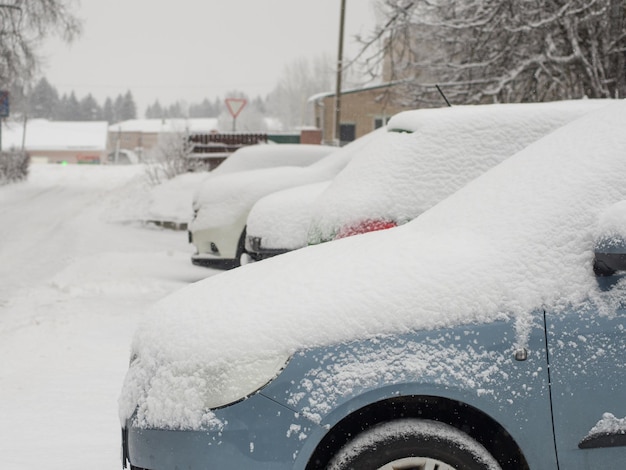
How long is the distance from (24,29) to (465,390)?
23.7 metres

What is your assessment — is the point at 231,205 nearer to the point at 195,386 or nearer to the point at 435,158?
the point at 435,158

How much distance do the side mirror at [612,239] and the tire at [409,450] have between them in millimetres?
727

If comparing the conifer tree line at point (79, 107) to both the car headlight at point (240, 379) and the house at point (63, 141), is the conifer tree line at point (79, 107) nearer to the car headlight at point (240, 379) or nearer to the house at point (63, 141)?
the house at point (63, 141)

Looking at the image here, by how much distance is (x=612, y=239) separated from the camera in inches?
96.3

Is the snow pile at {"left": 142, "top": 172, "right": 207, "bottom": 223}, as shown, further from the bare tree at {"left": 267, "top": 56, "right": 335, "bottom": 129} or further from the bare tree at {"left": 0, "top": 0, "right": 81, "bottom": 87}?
the bare tree at {"left": 267, "top": 56, "right": 335, "bottom": 129}

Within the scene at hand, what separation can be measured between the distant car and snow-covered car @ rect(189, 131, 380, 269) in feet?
9.34

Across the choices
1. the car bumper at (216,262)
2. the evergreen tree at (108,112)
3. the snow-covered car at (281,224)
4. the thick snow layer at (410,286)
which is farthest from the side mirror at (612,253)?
the evergreen tree at (108,112)

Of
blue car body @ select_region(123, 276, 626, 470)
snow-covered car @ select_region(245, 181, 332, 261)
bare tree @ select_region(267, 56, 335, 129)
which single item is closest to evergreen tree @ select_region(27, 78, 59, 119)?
bare tree @ select_region(267, 56, 335, 129)

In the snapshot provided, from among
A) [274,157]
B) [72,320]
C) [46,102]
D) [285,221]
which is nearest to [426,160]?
[285,221]

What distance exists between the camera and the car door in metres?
2.48

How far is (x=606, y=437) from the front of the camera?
2.51 metres

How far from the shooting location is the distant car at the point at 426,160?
17.5 feet

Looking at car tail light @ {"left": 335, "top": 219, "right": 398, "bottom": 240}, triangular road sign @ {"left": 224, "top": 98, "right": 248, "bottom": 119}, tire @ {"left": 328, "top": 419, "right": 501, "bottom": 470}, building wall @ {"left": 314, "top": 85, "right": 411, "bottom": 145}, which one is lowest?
tire @ {"left": 328, "top": 419, "right": 501, "bottom": 470}

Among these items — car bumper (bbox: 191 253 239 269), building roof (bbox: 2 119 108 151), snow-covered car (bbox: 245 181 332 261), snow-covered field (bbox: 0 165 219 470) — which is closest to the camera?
snow-covered field (bbox: 0 165 219 470)
